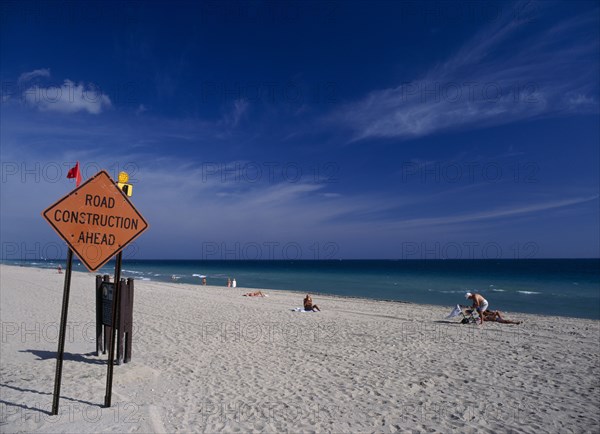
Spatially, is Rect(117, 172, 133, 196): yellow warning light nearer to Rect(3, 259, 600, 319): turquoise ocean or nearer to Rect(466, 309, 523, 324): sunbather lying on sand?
Rect(466, 309, 523, 324): sunbather lying on sand

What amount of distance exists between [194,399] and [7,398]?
274 cm

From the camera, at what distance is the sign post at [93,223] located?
4434 mm

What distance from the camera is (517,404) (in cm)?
566

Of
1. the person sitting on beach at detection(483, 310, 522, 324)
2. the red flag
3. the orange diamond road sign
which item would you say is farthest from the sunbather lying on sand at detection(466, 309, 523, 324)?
the red flag

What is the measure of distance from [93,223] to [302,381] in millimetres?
4420

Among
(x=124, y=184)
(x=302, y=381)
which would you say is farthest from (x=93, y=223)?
(x=302, y=381)

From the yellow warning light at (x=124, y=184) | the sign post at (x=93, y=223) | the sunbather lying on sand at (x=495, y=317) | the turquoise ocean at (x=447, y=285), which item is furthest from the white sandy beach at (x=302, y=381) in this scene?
the turquoise ocean at (x=447, y=285)

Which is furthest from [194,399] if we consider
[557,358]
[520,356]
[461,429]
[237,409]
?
[557,358]

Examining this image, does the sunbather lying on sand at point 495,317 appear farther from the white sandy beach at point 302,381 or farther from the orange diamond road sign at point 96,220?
the orange diamond road sign at point 96,220

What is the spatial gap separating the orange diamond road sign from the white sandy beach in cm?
224

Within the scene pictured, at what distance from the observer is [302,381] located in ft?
21.3

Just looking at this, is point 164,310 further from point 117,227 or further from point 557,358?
point 557,358

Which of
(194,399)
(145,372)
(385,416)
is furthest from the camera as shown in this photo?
(145,372)

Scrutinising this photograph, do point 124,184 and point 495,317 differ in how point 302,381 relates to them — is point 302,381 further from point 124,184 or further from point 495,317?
point 495,317
